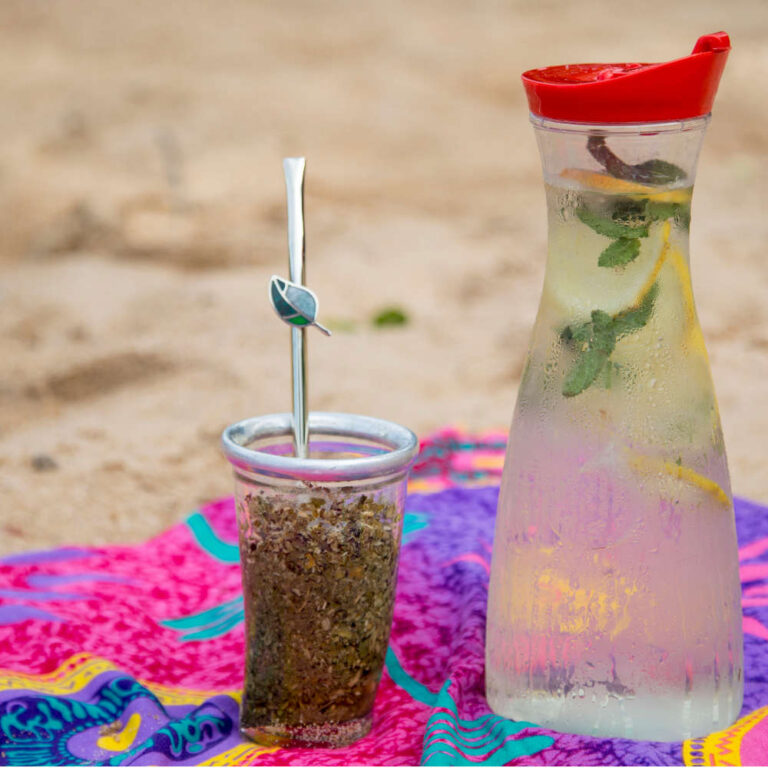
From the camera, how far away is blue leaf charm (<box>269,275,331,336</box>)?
3.87 feet

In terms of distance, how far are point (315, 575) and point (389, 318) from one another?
6.99 feet

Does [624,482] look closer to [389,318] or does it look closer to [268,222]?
[389,318]

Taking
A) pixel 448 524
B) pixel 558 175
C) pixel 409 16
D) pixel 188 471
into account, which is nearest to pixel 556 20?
pixel 409 16

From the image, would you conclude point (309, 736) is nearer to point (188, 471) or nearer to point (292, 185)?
point (292, 185)

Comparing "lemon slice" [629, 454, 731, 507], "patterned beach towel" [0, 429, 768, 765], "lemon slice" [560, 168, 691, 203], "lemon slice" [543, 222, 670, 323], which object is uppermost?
"lemon slice" [560, 168, 691, 203]

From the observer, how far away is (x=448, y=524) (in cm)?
180

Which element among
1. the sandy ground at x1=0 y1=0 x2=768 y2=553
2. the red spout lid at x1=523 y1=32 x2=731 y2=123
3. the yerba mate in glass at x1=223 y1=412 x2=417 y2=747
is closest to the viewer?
the red spout lid at x1=523 y1=32 x2=731 y2=123

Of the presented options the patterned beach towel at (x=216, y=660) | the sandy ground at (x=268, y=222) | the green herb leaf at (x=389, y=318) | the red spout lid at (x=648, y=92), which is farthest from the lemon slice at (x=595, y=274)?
the green herb leaf at (x=389, y=318)

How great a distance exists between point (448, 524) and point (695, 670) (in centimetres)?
65

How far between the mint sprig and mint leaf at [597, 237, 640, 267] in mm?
40

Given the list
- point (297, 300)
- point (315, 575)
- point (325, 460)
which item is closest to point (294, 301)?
point (297, 300)

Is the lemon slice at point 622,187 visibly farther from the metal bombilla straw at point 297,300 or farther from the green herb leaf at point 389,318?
the green herb leaf at point 389,318

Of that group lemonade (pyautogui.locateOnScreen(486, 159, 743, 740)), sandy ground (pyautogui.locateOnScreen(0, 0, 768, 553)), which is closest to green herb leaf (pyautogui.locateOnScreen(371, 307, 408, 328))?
sandy ground (pyautogui.locateOnScreen(0, 0, 768, 553))

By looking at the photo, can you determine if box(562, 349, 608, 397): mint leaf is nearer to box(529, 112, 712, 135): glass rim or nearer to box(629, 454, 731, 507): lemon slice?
box(629, 454, 731, 507): lemon slice
